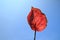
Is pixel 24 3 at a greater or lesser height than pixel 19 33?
greater

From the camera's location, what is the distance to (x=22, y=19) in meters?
1.53

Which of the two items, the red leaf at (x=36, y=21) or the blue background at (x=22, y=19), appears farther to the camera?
the blue background at (x=22, y=19)

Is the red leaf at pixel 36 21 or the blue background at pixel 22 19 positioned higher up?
the blue background at pixel 22 19

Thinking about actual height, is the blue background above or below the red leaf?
above

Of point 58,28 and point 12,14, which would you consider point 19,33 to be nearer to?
point 12,14

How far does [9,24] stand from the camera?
57.9 inches

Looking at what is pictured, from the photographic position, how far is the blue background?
1.46 meters

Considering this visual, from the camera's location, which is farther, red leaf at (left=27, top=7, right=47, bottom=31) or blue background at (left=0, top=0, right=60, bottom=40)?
blue background at (left=0, top=0, right=60, bottom=40)

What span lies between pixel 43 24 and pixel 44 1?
0.57m

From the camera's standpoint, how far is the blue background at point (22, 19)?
1456 mm

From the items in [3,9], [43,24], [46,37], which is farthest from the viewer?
[46,37]

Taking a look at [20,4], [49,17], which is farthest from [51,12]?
[20,4]

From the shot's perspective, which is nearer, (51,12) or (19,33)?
(19,33)

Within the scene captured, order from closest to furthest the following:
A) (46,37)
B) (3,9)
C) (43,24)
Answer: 1. (43,24)
2. (3,9)
3. (46,37)
